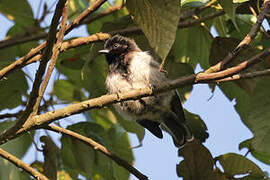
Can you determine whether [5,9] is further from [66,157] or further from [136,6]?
[136,6]

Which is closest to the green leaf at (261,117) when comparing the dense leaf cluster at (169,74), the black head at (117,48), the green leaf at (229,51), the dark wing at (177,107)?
the dense leaf cluster at (169,74)

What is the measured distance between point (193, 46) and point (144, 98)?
606 millimetres

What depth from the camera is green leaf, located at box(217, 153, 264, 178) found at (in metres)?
2.55

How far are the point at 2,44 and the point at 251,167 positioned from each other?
1972mm

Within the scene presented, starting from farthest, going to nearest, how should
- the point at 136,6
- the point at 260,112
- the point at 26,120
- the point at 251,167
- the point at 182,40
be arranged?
the point at 182,40 → the point at 251,167 → the point at 260,112 → the point at 26,120 → the point at 136,6

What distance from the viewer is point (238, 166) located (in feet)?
8.60

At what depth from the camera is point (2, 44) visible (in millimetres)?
3256

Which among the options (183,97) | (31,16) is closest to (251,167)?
(183,97)

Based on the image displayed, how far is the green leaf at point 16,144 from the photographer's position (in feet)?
8.66

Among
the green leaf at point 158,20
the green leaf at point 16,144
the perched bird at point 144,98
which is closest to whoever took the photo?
the green leaf at point 158,20

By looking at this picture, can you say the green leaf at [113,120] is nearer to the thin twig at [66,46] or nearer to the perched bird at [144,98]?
the perched bird at [144,98]

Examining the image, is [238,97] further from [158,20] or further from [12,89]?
[158,20]

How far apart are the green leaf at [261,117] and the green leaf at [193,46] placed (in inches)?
49.9

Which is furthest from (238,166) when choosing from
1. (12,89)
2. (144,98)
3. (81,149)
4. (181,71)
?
(12,89)
